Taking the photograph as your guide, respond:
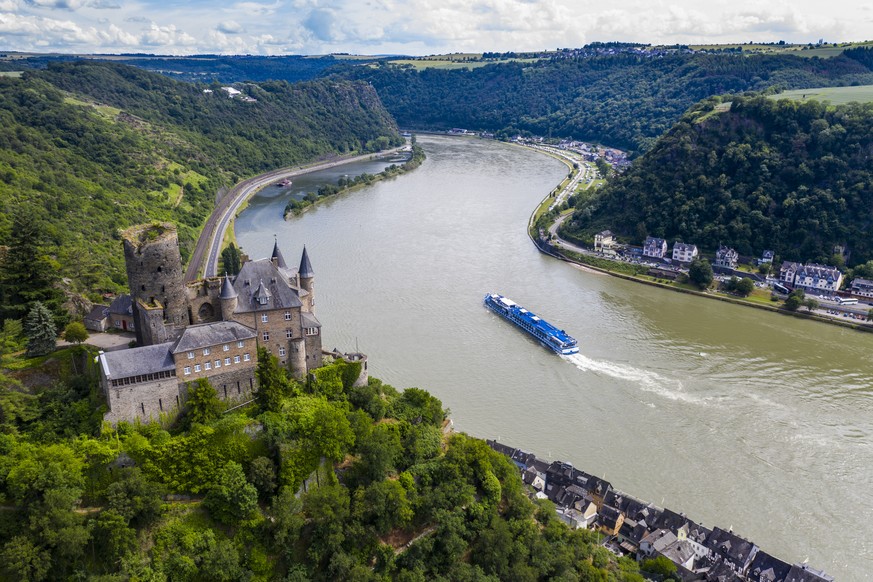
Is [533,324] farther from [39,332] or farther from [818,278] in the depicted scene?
[39,332]

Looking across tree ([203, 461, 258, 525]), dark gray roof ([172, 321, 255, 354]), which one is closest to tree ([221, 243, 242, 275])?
dark gray roof ([172, 321, 255, 354])

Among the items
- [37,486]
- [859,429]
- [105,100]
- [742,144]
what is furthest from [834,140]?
[105,100]

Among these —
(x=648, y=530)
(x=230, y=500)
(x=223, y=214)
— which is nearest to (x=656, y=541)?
(x=648, y=530)

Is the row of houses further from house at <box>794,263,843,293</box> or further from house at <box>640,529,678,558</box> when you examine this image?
house at <box>794,263,843,293</box>

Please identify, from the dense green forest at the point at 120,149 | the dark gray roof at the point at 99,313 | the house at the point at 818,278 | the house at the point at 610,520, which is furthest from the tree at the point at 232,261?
the house at the point at 818,278

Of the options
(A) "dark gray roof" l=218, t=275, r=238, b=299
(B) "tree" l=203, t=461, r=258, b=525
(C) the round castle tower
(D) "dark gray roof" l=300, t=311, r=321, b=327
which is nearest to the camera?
(B) "tree" l=203, t=461, r=258, b=525

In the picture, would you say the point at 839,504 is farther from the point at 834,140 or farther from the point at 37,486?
Answer: the point at 834,140

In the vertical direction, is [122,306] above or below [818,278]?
above
